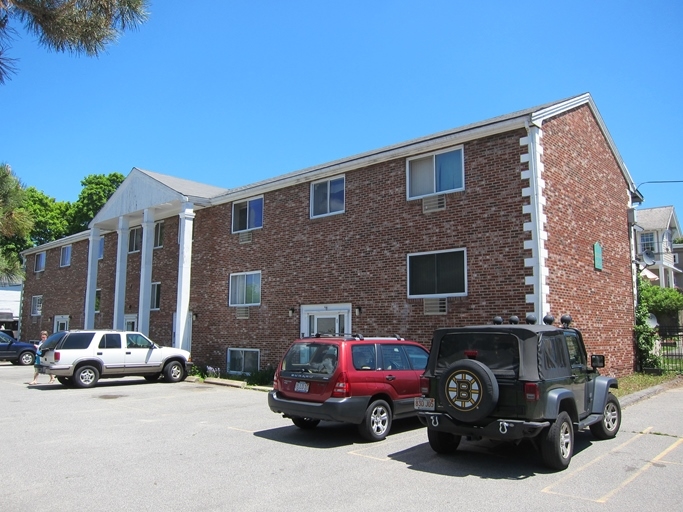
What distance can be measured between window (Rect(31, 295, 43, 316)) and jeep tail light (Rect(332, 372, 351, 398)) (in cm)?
3001

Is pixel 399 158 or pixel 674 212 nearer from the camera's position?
pixel 399 158

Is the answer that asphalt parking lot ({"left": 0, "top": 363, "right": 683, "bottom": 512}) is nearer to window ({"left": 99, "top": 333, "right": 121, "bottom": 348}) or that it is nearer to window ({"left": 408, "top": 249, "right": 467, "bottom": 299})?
window ({"left": 408, "top": 249, "right": 467, "bottom": 299})

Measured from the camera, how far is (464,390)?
275 inches

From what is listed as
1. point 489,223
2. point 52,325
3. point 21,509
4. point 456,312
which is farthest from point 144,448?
point 52,325

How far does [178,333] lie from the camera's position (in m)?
20.5

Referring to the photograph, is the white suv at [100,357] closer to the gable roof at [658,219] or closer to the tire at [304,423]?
the tire at [304,423]

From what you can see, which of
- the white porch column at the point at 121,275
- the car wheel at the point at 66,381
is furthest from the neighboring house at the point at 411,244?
the car wheel at the point at 66,381

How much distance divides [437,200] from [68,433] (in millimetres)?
9541

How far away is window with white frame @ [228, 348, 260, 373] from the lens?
1873 cm

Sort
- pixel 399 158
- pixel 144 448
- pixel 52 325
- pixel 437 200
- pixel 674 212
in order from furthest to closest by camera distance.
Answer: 1. pixel 674 212
2. pixel 52 325
3. pixel 399 158
4. pixel 437 200
5. pixel 144 448

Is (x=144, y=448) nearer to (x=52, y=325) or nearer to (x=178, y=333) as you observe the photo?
(x=178, y=333)

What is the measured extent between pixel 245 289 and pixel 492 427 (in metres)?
13.8

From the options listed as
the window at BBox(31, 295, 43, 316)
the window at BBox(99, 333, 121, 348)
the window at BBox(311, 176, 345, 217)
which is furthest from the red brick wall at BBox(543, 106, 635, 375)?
the window at BBox(31, 295, 43, 316)

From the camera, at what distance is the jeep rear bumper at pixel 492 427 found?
21.6ft
